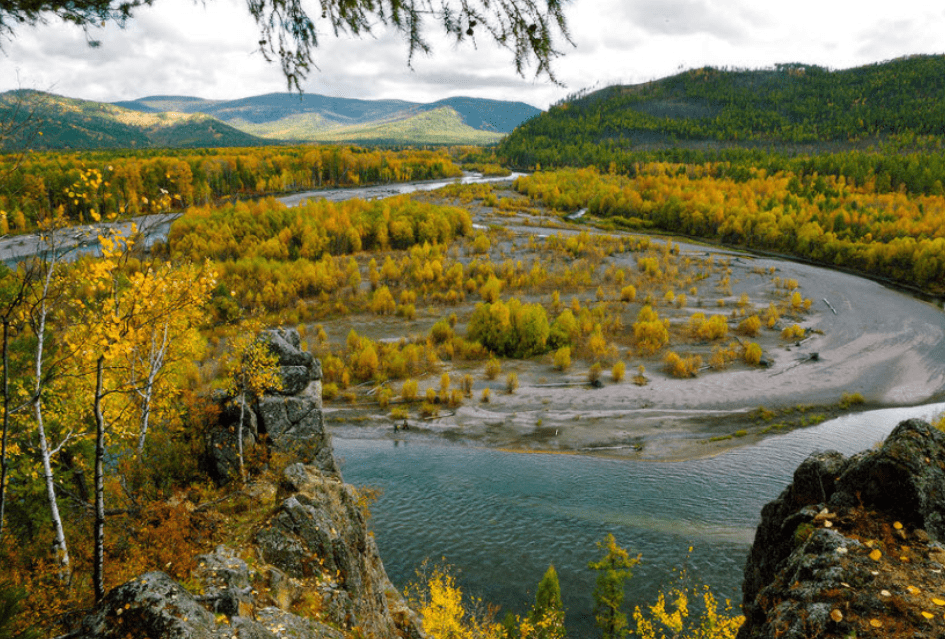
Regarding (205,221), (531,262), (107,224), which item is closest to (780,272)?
(531,262)

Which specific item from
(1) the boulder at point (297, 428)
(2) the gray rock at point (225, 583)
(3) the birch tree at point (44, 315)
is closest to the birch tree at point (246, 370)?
(1) the boulder at point (297, 428)

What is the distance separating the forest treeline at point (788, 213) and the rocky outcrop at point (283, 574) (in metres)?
94.1

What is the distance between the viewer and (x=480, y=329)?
182 feet

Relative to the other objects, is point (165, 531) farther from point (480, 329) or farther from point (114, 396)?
point (480, 329)

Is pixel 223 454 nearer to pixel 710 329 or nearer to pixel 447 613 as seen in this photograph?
pixel 447 613

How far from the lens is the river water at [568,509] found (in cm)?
2647

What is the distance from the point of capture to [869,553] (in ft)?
28.6

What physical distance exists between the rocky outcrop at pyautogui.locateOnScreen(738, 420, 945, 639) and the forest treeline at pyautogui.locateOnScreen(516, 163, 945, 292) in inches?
3482

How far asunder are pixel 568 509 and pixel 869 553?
80.9 ft

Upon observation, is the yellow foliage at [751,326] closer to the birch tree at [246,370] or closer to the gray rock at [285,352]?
the gray rock at [285,352]

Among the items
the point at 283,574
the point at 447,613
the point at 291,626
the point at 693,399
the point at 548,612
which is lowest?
the point at 447,613

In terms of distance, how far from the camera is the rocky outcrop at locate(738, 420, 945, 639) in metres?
7.59

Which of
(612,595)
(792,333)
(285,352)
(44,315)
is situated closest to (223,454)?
(285,352)

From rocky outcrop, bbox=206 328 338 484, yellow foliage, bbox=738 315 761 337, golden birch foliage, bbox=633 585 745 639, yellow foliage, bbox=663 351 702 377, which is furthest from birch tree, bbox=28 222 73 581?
yellow foliage, bbox=738 315 761 337
